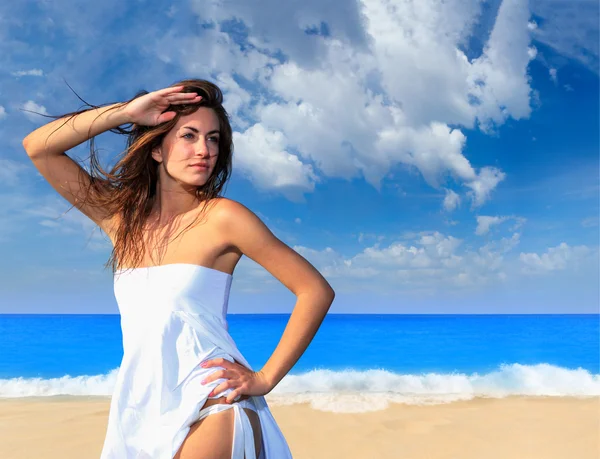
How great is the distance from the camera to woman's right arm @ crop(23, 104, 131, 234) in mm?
2166

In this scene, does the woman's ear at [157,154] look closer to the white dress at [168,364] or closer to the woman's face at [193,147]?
the woman's face at [193,147]

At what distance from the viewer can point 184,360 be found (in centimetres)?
188

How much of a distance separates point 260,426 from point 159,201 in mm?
881

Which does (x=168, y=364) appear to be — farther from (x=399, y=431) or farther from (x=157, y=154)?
(x=399, y=431)

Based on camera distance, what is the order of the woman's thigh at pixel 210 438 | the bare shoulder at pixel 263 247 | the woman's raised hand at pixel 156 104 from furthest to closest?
the woman's raised hand at pixel 156 104 → the bare shoulder at pixel 263 247 → the woman's thigh at pixel 210 438

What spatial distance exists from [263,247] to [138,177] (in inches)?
23.6

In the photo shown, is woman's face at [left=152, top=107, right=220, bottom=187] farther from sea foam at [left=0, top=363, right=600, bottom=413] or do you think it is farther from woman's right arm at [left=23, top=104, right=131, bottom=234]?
sea foam at [left=0, top=363, right=600, bottom=413]

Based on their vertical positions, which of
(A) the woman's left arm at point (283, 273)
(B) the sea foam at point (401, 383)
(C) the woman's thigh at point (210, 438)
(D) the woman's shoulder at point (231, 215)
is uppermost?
(B) the sea foam at point (401, 383)

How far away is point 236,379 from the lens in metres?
1.89

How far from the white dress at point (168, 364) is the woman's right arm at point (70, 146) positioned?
1.78ft

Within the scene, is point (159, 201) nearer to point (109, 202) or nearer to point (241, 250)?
point (109, 202)

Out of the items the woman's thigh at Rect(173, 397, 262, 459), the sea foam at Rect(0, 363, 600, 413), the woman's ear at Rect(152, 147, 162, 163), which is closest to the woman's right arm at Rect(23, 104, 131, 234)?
the woman's ear at Rect(152, 147, 162, 163)

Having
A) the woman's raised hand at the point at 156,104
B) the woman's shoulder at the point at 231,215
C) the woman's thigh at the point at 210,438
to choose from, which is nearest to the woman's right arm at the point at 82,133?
the woman's raised hand at the point at 156,104

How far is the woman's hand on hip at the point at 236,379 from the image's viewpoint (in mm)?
1860
